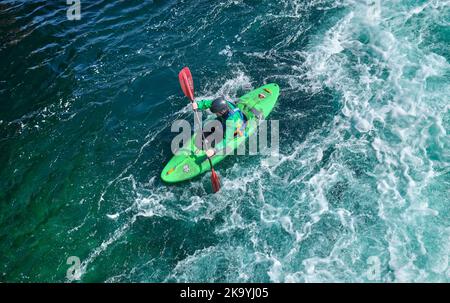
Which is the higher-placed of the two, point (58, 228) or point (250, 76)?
point (250, 76)

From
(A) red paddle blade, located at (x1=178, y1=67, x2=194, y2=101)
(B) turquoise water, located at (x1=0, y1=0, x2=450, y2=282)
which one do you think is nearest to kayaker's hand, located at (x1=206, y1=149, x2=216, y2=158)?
(B) turquoise water, located at (x1=0, y1=0, x2=450, y2=282)

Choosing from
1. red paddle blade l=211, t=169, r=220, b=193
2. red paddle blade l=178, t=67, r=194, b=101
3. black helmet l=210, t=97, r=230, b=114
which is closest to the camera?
red paddle blade l=211, t=169, r=220, b=193

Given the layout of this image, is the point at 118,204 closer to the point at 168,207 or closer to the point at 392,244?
Answer: the point at 168,207

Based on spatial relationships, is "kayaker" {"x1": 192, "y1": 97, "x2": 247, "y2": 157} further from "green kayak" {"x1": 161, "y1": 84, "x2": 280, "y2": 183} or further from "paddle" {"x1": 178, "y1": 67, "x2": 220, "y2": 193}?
"paddle" {"x1": 178, "y1": 67, "x2": 220, "y2": 193}

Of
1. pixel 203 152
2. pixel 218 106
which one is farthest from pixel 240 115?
pixel 203 152

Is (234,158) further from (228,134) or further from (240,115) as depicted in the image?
(240,115)
